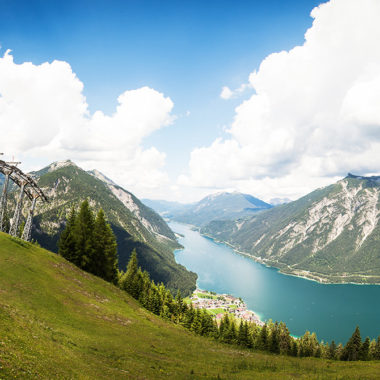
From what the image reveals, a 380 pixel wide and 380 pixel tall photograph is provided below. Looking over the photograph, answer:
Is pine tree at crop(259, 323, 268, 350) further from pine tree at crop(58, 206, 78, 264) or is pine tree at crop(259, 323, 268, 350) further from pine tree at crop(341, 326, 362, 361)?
pine tree at crop(58, 206, 78, 264)

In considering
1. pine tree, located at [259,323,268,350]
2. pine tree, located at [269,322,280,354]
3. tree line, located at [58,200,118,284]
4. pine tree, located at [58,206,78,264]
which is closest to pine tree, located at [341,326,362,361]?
pine tree, located at [269,322,280,354]

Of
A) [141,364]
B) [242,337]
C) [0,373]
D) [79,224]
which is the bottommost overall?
[242,337]

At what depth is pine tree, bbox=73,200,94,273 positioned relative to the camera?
63344 mm

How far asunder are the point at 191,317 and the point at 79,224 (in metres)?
47.0

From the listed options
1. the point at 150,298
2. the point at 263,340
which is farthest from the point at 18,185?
the point at 263,340

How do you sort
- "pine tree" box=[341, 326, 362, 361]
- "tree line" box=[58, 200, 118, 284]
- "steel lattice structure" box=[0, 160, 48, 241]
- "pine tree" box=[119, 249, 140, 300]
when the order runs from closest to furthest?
1. "steel lattice structure" box=[0, 160, 48, 241]
2. "tree line" box=[58, 200, 118, 284]
3. "pine tree" box=[119, 249, 140, 300]
4. "pine tree" box=[341, 326, 362, 361]

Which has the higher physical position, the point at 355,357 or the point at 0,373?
the point at 0,373

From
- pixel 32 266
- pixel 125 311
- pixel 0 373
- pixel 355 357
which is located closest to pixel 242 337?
pixel 355 357

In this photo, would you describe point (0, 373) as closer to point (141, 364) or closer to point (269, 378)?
point (141, 364)

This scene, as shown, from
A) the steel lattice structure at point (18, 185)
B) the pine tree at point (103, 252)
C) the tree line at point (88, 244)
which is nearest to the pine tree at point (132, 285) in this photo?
the pine tree at point (103, 252)

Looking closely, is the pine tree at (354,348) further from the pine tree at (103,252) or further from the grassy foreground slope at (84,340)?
the pine tree at (103,252)

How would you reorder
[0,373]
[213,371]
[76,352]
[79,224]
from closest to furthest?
[0,373] < [76,352] < [213,371] < [79,224]

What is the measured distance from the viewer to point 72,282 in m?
47.2

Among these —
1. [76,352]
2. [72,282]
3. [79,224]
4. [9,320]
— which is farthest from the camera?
[79,224]
